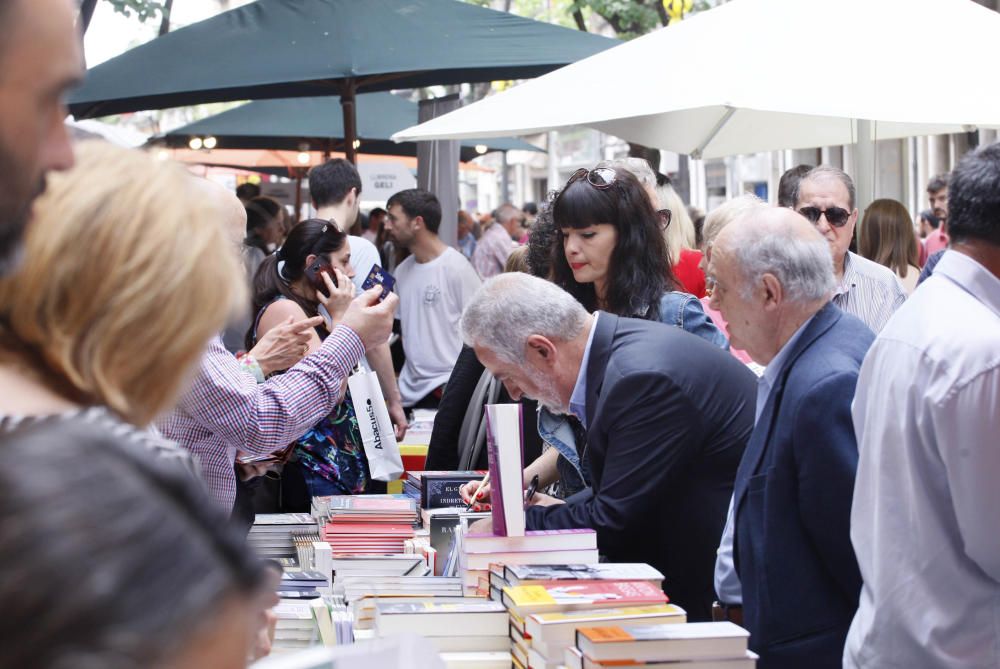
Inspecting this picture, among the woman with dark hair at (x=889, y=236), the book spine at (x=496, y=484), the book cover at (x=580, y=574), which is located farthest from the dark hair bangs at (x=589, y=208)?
the woman with dark hair at (x=889, y=236)

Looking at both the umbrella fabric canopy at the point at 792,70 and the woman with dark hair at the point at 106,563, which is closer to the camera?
the woman with dark hair at the point at 106,563

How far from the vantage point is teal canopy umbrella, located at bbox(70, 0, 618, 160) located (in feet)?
22.9

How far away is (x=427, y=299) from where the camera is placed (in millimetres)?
7875

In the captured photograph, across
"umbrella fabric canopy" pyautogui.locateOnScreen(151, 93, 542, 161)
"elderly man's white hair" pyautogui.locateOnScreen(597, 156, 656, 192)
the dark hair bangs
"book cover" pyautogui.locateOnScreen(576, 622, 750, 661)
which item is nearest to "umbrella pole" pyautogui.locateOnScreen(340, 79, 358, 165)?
"umbrella fabric canopy" pyautogui.locateOnScreen(151, 93, 542, 161)

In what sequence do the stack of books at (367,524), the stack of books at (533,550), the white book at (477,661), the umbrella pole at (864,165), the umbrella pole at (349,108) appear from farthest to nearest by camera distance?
the umbrella pole at (349,108)
the umbrella pole at (864,165)
the stack of books at (367,524)
the stack of books at (533,550)
the white book at (477,661)

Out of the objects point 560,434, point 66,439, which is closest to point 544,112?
point 560,434

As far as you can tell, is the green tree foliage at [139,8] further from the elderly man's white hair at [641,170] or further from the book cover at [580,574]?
the book cover at [580,574]

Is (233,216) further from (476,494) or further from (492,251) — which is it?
(492,251)

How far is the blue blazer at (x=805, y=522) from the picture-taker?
8.76 feet

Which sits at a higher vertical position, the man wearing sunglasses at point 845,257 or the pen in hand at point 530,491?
the man wearing sunglasses at point 845,257

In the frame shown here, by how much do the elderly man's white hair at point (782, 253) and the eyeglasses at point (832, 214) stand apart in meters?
2.49

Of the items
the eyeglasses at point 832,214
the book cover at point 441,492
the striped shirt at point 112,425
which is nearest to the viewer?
the striped shirt at point 112,425

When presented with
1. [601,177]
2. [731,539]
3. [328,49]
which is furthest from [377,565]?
[328,49]

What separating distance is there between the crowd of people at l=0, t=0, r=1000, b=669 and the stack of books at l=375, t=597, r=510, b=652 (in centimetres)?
56
